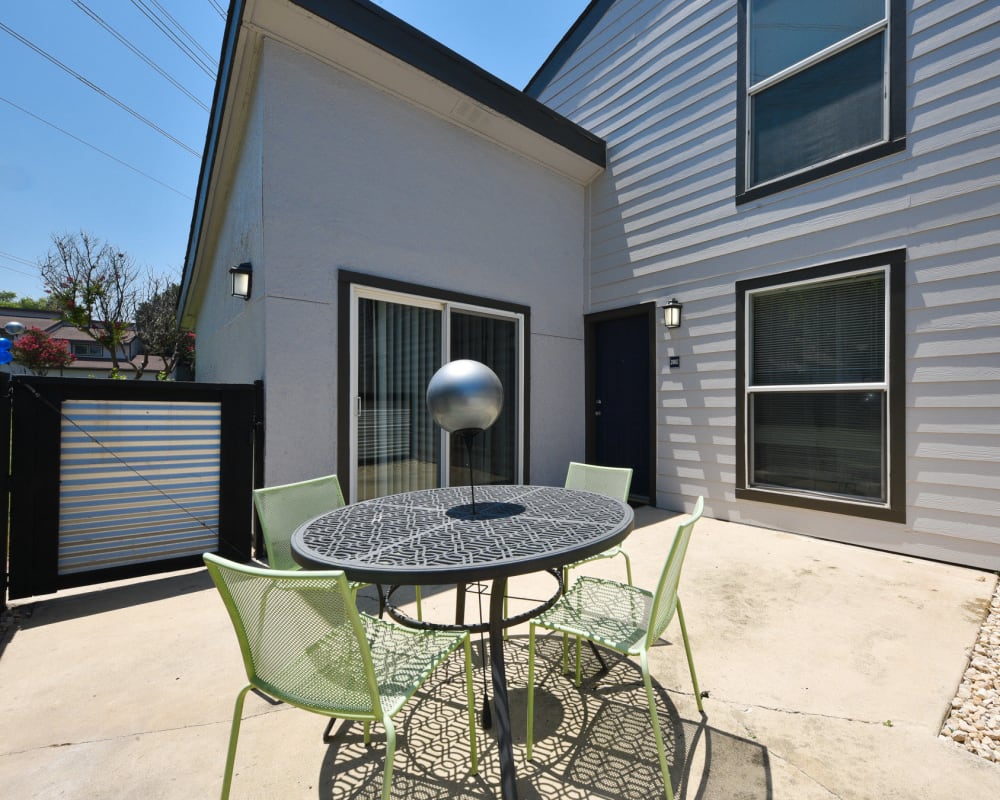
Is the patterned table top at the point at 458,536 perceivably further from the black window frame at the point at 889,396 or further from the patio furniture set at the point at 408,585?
the black window frame at the point at 889,396

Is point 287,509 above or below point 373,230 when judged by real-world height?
below

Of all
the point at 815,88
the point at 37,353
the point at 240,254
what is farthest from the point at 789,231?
the point at 37,353

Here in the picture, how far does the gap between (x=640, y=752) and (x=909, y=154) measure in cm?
416

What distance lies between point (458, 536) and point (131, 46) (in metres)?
14.7

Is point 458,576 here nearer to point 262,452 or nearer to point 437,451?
point 262,452

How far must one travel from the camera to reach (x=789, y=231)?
12.7 feet

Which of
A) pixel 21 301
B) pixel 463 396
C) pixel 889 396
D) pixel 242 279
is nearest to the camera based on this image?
pixel 463 396

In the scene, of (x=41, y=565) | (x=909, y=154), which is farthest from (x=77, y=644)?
(x=909, y=154)

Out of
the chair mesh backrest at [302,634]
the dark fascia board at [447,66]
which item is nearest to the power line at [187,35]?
the dark fascia board at [447,66]

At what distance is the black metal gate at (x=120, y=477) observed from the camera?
2.56 meters

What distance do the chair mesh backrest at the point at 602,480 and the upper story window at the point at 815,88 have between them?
3064 mm

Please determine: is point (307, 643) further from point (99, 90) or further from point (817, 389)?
point (99, 90)

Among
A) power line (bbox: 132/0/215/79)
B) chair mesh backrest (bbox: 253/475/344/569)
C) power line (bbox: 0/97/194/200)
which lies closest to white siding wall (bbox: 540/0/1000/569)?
chair mesh backrest (bbox: 253/475/344/569)

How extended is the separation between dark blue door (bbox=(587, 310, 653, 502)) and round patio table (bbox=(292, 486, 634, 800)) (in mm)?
3092
